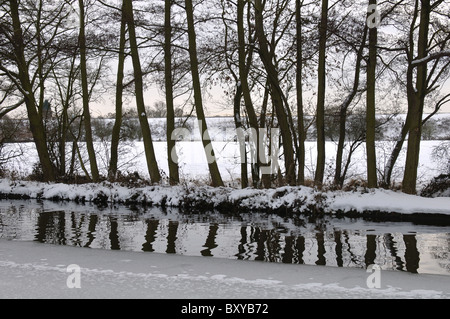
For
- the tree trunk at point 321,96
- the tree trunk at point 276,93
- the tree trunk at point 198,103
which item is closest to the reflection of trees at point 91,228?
the tree trunk at point 198,103

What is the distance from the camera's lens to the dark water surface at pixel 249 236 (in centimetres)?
860

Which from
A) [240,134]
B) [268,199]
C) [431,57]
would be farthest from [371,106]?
[240,134]

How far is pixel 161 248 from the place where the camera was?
9.50m

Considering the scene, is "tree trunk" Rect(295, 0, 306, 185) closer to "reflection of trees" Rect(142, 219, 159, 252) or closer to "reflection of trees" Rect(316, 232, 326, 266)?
"reflection of trees" Rect(142, 219, 159, 252)

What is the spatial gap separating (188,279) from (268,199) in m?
9.40

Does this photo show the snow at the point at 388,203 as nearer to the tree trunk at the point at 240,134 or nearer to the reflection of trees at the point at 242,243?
the reflection of trees at the point at 242,243

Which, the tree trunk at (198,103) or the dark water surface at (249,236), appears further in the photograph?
the tree trunk at (198,103)

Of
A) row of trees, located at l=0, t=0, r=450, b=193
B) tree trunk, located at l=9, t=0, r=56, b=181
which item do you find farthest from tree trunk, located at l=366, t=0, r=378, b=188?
tree trunk, located at l=9, t=0, r=56, b=181

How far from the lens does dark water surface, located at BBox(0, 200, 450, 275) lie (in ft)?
28.2

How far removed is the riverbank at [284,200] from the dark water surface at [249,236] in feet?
1.61

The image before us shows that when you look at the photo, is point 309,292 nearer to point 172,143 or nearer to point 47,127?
point 172,143

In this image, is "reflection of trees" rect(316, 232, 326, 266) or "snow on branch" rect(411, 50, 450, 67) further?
"snow on branch" rect(411, 50, 450, 67)
